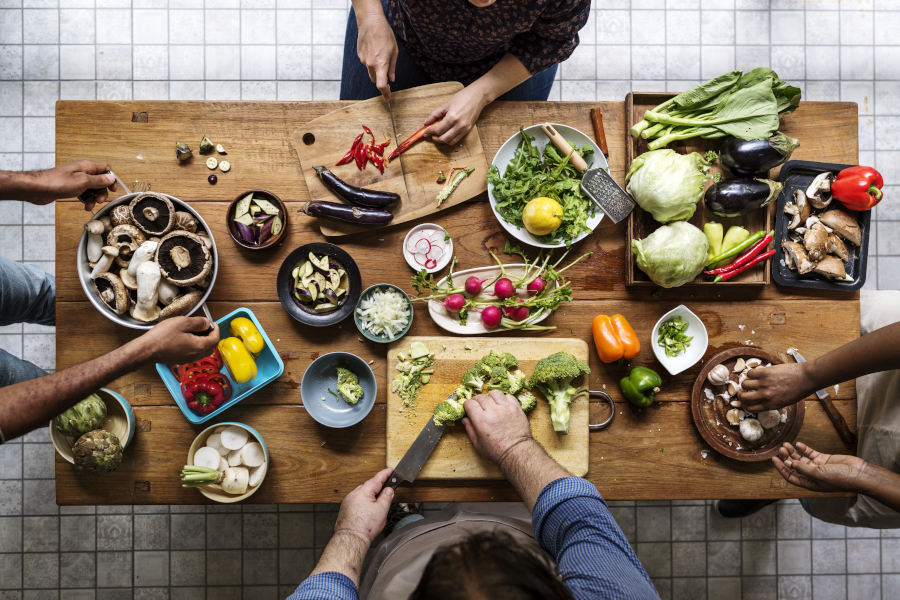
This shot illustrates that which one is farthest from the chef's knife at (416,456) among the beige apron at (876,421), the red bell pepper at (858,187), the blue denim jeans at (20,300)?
the red bell pepper at (858,187)

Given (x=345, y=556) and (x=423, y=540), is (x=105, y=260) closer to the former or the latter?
(x=345, y=556)

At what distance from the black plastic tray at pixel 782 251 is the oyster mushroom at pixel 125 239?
2.78 m

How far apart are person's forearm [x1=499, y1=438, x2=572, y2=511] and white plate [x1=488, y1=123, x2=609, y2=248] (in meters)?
0.89

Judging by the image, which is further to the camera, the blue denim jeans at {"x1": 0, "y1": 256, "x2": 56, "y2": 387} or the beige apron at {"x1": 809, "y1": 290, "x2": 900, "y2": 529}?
the blue denim jeans at {"x1": 0, "y1": 256, "x2": 56, "y2": 387}

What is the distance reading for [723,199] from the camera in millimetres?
2336

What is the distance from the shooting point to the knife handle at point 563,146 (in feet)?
7.89

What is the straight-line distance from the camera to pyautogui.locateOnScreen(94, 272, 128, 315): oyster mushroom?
222cm

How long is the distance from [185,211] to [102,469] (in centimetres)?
114

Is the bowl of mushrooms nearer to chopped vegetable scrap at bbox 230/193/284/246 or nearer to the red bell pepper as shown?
chopped vegetable scrap at bbox 230/193/284/246

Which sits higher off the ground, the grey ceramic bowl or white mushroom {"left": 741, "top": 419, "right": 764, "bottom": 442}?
the grey ceramic bowl

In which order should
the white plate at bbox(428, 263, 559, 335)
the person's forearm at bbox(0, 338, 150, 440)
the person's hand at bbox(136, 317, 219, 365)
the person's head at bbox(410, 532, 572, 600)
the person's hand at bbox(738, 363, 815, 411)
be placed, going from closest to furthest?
Answer: the person's head at bbox(410, 532, 572, 600) → the person's forearm at bbox(0, 338, 150, 440) → the person's hand at bbox(136, 317, 219, 365) → the person's hand at bbox(738, 363, 815, 411) → the white plate at bbox(428, 263, 559, 335)

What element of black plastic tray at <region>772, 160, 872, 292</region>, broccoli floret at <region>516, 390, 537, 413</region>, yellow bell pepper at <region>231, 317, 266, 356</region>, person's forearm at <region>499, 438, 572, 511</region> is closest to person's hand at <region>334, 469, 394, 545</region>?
person's forearm at <region>499, 438, 572, 511</region>

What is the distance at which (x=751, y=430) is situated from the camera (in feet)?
7.96

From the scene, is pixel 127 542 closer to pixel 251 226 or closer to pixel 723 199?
pixel 251 226
